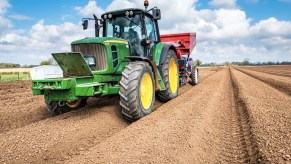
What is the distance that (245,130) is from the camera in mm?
4430

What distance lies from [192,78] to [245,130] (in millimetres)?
8436

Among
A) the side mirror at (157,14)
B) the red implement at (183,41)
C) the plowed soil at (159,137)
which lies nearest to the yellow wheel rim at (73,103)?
the plowed soil at (159,137)

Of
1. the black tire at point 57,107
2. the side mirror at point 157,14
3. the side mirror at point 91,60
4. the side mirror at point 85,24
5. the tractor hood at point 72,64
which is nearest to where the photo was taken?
the tractor hood at point 72,64

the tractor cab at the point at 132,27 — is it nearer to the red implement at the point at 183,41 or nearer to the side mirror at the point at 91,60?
the side mirror at the point at 91,60

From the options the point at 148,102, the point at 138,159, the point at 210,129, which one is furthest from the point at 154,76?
the point at 138,159

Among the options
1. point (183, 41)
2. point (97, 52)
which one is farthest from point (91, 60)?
point (183, 41)

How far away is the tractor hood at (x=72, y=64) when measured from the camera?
5.32 metres

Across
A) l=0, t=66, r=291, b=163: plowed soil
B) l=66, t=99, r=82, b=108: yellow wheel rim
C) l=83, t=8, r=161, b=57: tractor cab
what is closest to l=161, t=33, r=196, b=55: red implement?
l=83, t=8, r=161, b=57: tractor cab

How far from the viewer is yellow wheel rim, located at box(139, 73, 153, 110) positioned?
18.5ft

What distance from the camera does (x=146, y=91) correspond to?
5855 millimetres

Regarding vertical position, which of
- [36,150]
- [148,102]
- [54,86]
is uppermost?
[54,86]

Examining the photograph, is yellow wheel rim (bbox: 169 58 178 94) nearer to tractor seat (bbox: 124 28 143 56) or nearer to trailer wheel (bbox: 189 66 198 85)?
tractor seat (bbox: 124 28 143 56)

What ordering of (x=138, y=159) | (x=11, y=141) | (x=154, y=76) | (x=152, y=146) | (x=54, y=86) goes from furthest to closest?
(x=154, y=76), (x=54, y=86), (x=11, y=141), (x=152, y=146), (x=138, y=159)

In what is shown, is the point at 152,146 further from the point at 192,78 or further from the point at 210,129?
the point at 192,78
